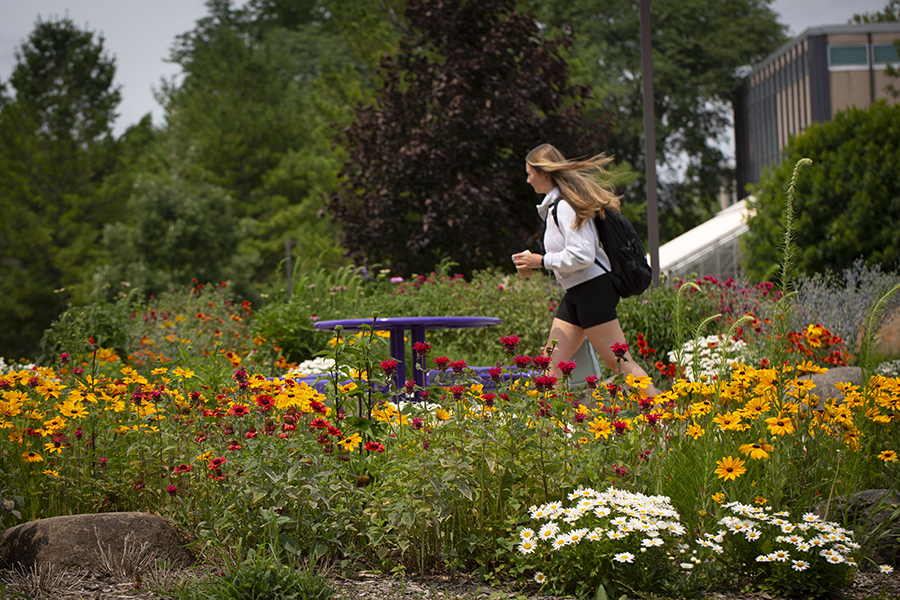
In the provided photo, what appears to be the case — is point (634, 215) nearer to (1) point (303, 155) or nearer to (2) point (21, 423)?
(1) point (303, 155)

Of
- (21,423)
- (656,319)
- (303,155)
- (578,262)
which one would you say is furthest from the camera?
(303,155)

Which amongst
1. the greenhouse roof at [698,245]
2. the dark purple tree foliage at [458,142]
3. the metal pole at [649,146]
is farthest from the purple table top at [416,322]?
the greenhouse roof at [698,245]

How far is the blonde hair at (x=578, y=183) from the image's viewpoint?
161 inches

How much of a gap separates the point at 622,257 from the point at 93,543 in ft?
9.99

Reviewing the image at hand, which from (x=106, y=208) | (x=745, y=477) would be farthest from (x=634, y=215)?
(x=745, y=477)

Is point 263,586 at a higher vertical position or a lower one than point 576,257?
lower

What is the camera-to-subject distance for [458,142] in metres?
10.9

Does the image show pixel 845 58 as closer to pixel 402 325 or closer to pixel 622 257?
pixel 622 257

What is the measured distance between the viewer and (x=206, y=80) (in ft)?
96.6

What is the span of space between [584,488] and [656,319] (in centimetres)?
459

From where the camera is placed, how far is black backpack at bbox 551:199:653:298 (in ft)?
13.5

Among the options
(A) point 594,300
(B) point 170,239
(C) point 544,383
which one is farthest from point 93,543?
(B) point 170,239

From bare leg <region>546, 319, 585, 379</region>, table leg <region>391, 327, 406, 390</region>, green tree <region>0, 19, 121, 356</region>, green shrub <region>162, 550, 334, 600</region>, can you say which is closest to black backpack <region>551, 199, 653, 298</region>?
bare leg <region>546, 319, 585, 379</region>

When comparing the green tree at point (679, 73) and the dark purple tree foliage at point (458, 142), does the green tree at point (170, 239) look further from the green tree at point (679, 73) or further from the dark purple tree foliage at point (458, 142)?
the green tree at point (679, 73)
